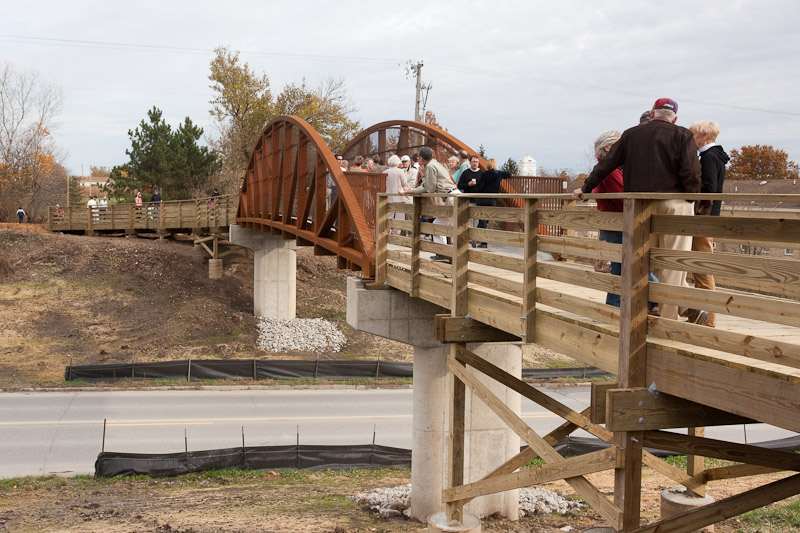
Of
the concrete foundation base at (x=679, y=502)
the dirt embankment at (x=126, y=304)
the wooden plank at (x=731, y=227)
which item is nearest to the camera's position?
the wooden plank at (x=731, y=227)

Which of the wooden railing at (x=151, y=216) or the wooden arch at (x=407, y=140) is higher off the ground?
the wooden arch at (x=407, y=140)

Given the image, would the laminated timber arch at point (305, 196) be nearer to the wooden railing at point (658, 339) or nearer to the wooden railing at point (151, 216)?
the wooden railing at point (151, 216)

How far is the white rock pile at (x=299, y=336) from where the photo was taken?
104 feet

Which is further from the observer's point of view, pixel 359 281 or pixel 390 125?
pixel 390 125

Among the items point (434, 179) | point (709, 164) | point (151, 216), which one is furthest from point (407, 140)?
point (151, 216)

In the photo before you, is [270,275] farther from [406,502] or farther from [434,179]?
[434,179]

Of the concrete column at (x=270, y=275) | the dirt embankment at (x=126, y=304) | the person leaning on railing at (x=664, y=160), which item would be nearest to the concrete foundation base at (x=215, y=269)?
the dirt embankment at (x=126, y=304)

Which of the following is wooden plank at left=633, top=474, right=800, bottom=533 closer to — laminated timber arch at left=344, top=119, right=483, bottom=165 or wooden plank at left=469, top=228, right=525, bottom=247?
wooden plank at left=469, top=228, right=525, bottom=247

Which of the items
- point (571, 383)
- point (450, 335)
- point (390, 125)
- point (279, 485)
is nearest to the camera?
point (450, 335)

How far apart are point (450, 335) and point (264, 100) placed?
49852 millimetres

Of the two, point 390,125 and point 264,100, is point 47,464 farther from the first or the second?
point 264,100

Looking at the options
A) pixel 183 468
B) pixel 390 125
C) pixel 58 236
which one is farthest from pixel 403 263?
pixel 58 236

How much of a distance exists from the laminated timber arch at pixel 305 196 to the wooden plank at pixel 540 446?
5.61 m

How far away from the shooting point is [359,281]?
13.8 meters
